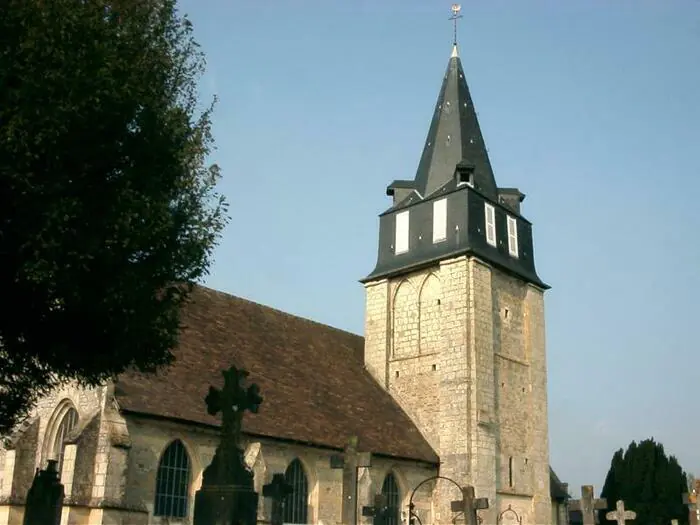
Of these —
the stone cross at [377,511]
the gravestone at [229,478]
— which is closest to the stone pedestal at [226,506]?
the gravestone at [229,478]

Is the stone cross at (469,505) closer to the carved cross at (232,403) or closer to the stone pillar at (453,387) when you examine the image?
the stone pillar at (453,387)

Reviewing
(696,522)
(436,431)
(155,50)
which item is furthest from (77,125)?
(696,522)

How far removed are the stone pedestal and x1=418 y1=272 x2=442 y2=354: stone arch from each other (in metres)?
18.3

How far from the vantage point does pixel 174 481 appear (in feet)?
64.1

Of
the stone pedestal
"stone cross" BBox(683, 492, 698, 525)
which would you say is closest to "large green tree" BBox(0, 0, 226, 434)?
the stone pedestal

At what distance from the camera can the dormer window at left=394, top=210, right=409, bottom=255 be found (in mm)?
30156

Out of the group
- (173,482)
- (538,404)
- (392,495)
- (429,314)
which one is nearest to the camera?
(173,482)

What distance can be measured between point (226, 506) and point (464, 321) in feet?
58.6

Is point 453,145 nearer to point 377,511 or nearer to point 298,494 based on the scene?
point 298,494

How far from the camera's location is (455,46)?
33844mm

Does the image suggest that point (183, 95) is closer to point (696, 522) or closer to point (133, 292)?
point (133, 292)

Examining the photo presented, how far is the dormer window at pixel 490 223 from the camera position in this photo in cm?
2914

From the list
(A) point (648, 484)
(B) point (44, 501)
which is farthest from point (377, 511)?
(A) point (648, 484)

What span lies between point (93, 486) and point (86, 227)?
904 cm
